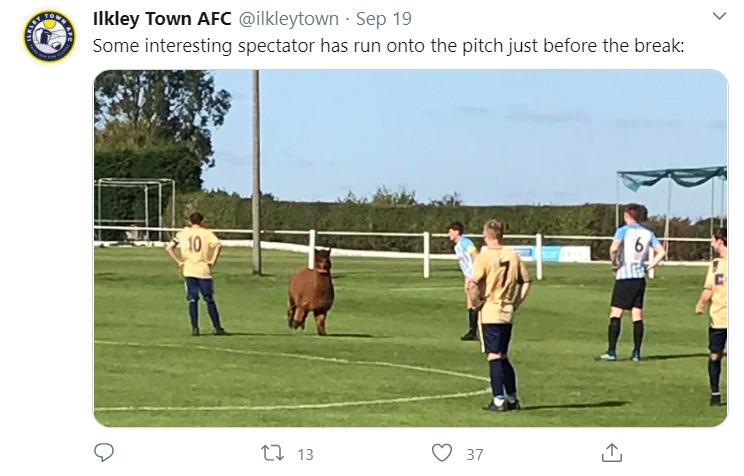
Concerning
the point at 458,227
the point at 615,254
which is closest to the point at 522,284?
the point at 458,227

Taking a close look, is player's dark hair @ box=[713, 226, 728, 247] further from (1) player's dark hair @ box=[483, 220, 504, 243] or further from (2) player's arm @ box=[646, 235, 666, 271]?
(1) player's dark hair @ box=[483, 220, 504, 243]

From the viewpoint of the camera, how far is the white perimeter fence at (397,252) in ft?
14.7

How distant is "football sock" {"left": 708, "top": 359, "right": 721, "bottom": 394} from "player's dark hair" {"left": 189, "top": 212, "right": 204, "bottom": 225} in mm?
1645

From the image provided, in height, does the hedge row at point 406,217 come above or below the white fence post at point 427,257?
above

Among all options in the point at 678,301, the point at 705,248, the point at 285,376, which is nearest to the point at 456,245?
the point at 678,301

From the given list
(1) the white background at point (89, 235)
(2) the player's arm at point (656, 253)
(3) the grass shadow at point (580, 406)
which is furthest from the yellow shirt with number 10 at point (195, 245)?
(2) the player's arm at point (656, 253)

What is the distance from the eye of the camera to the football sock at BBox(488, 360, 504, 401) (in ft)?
13.9

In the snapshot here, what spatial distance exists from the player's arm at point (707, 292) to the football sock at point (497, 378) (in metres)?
0.67

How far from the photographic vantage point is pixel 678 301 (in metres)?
5.71

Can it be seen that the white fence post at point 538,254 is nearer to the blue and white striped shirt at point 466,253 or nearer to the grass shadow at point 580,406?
the blue and white striped shirt at point 466,253

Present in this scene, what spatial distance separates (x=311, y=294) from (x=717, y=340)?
8.74 feet
